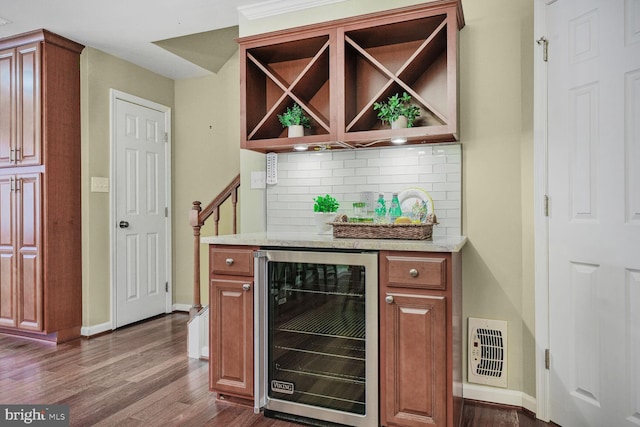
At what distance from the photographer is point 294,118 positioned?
270cm

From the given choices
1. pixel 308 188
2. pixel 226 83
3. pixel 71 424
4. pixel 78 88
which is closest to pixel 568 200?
pixel 308 188

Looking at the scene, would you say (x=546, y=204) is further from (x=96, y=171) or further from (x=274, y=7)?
(x=96, y=171)

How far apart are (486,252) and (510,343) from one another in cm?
52

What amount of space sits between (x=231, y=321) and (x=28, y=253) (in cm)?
230

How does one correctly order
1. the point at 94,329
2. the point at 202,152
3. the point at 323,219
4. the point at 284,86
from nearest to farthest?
the point at 323,219 < the point at 284,86 < the point at 94,329 < the point at 202,152

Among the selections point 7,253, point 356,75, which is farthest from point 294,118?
point 7,253

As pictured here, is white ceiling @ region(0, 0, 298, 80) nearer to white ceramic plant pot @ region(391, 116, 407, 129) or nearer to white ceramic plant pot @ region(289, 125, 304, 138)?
white ceramic plant pot @ region(289, 125, 304, 138)

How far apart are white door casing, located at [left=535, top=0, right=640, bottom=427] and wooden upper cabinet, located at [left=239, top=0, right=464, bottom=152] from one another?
0.51 meters

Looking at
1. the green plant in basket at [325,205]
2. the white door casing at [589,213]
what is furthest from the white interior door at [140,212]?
the white door casing at [589,213]

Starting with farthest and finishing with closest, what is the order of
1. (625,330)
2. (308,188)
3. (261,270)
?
1. (308,188)
2. (261,270)
3. (625,330)

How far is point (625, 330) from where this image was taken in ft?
6.27

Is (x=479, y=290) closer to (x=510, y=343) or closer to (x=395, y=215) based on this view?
(x=510, y=343)

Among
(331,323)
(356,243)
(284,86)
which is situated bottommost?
(331,323)

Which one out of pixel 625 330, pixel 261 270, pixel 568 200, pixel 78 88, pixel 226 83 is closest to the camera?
pixel 625 330
